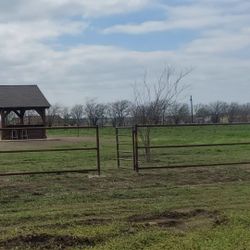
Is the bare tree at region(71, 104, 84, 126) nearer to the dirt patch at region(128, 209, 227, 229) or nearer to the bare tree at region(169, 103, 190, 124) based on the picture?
the bare tree at region(169, 103, 190, 124)

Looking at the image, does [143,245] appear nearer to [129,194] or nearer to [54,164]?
[129,194]

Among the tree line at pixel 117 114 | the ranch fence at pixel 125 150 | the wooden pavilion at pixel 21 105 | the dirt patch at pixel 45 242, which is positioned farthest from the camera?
the tree line at pixel 117 114

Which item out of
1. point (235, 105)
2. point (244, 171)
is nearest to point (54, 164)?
point (244, 171)

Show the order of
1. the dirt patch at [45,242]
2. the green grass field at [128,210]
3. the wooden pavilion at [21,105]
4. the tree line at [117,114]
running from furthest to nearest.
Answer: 1. the tree line at [117,114]
2. the wooden pavilion at [21,105]
3. the green grass field at [128,210]
4. the dirt patch at [45,242]

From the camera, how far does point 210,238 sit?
275 inches

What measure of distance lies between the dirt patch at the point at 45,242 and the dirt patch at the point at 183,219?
4.36 ft

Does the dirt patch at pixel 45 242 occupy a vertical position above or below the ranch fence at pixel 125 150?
below

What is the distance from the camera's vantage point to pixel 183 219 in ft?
27.7

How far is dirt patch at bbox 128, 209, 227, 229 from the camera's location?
8.00 meters


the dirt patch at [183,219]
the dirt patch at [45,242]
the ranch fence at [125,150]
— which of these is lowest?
the dirt patch at [183,219]

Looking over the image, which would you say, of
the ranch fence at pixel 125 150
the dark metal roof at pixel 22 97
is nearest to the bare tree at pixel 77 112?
the dark metal roof at pixel 22 97

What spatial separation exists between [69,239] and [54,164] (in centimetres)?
1277

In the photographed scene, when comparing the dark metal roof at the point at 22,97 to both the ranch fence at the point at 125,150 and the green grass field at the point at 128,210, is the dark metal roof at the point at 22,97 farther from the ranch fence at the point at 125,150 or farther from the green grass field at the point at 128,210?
the green grass field at the point at 128,210

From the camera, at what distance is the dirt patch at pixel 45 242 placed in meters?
6.72
